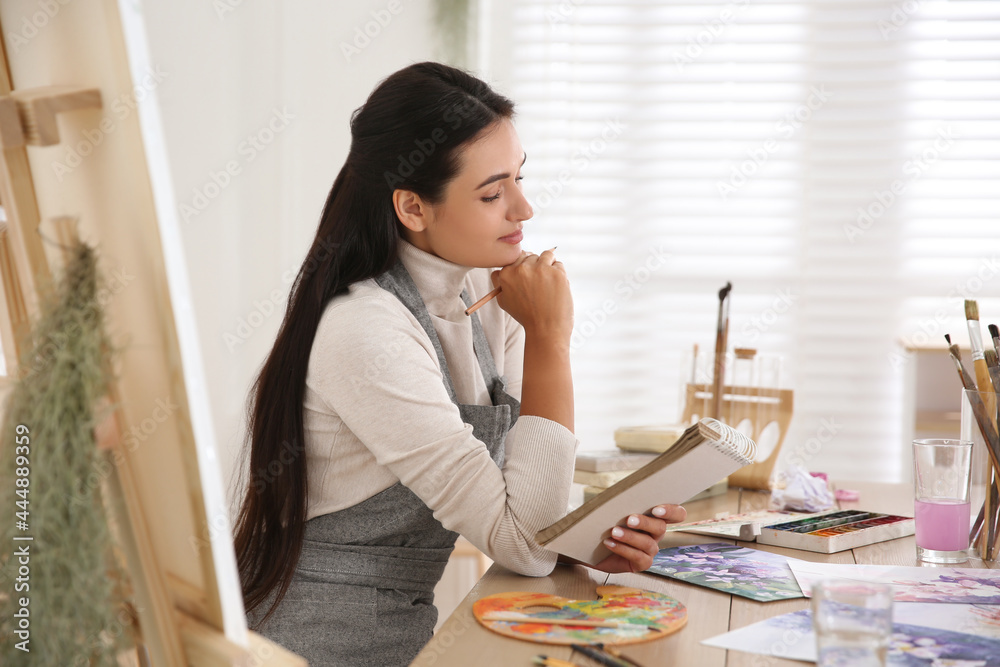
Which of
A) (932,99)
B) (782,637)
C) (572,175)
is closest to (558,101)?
(572,175)

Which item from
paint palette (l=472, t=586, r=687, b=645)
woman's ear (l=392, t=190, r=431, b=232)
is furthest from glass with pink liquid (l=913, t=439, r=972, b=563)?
woman's ear (l=392, t=190, r=431, b=232)

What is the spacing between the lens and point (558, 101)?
117 inches

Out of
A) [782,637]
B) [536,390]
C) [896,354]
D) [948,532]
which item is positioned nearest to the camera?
[782,637]

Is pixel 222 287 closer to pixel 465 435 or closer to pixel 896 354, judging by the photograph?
pixel 465 435

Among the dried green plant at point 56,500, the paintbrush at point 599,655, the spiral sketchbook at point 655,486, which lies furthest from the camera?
the spiral sketchbook at point 655,486

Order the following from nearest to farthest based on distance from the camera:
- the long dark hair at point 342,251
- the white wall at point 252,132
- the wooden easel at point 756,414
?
the long dark hair at point 342,251 < the wooden easel at point 756,414 < the white wall at point 252,132

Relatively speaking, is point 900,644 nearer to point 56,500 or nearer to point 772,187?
point 56,500

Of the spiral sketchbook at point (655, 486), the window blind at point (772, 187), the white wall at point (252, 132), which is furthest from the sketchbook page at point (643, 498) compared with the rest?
the window blind at point (772, 187)

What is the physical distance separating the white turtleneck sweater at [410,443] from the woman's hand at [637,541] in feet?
0.25

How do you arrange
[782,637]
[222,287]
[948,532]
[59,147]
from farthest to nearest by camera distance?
[222,287] < [948,532] < [782,637] < [59,147]

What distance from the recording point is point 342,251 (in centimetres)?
127

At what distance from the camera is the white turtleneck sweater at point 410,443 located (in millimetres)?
1045

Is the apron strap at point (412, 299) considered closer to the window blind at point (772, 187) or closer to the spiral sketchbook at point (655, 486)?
the spiral sketchbook at point (655, 486)

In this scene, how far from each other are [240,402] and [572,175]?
1.36 metres
